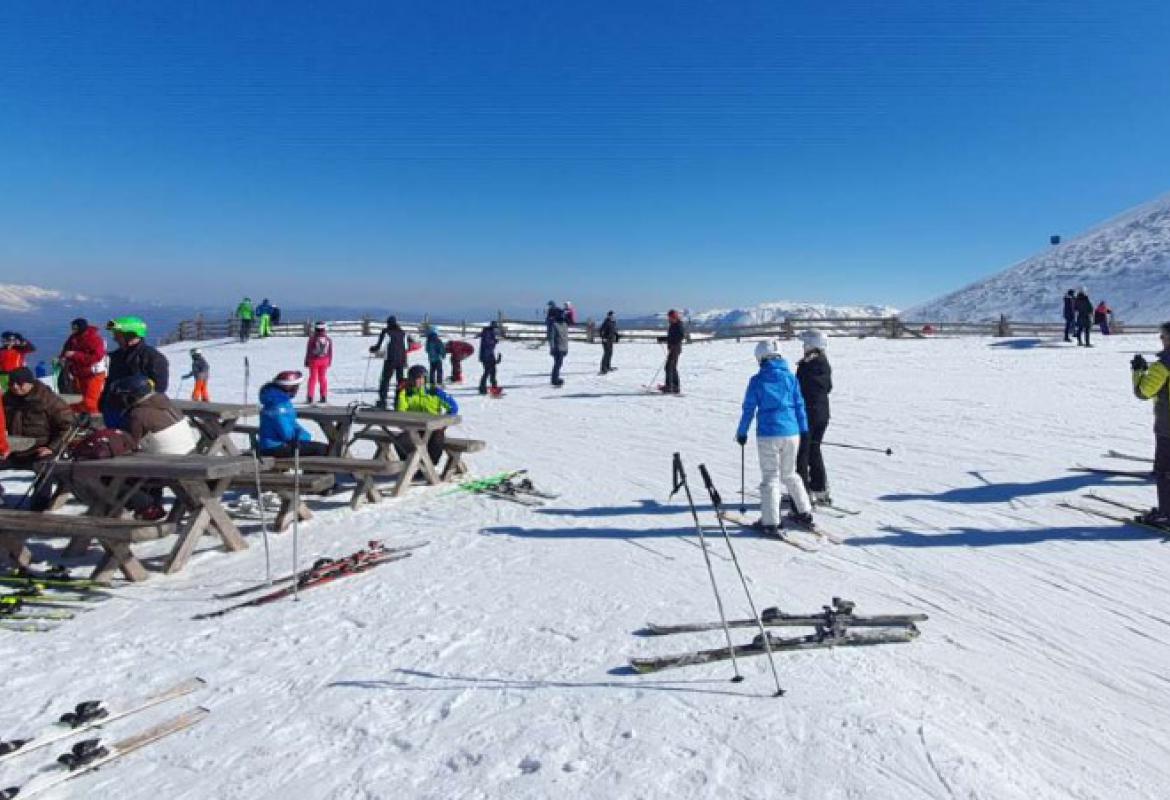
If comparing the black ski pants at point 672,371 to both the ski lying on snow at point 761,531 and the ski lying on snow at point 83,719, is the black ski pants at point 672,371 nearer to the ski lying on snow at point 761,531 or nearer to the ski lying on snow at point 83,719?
the ski lying on snow at point 761,531

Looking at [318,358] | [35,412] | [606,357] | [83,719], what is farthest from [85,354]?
[606,357]

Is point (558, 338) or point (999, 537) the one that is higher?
point (558, 338)

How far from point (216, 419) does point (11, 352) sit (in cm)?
226

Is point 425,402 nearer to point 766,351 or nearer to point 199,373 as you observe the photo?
point 766,351

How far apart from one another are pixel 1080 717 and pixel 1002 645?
850 millimetres

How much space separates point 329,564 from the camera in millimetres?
6141

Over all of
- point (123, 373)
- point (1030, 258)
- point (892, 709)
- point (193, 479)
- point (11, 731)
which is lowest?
point (11, 731)

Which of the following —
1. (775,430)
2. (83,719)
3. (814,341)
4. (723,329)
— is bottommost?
(83,719)

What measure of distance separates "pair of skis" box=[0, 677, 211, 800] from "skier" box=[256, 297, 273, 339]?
37517mm

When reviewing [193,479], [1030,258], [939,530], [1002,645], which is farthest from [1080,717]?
[1030,258]

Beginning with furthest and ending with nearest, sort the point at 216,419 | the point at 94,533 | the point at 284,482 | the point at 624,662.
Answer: the point at 216,419 < the point at 284,482 < the point at 94,533 < the point at 624,662

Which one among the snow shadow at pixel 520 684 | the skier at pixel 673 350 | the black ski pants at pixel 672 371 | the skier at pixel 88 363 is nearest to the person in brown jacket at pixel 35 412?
the skier at pixel 88 363

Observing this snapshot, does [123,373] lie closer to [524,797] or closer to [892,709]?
[524,797]

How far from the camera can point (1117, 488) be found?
9.02 metres
